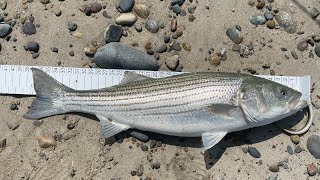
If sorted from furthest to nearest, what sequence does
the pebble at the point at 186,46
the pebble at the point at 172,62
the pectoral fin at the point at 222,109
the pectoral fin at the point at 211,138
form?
the pebble at the point at 186,46 → the pebble at the point at 172,62 → the pectoral fin at the point at 211,138 → the pectoral fin at the point at 222,109

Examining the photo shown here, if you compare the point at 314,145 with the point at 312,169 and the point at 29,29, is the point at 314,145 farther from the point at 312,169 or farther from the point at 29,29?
the point at 29,29

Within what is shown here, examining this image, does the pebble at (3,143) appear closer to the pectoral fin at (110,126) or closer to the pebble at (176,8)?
the pectoral fin at (110,126)

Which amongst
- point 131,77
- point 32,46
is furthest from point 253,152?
point 32,46

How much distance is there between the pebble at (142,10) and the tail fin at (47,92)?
131cm

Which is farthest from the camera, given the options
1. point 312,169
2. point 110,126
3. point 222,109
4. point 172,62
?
point 172,62

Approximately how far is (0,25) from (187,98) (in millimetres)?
2582

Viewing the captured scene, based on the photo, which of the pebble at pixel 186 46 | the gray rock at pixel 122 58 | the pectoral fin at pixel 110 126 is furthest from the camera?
the pebble at pixel 186 46

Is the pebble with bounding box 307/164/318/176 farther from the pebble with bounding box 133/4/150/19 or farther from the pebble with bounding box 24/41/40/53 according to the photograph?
the pebble with bounding box 24/41/40/53

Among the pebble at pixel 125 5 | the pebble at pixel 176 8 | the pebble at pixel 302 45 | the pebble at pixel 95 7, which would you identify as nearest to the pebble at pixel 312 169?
the pebble at pixel 302 45

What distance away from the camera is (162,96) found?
15.5 feet

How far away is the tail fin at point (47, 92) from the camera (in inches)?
197

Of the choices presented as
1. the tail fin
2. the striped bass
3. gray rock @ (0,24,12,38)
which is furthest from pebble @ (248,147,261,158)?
Result: gray rock @ (0,24,12,38)

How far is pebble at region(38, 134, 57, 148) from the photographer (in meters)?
5.16

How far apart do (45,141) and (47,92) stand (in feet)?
2.05
